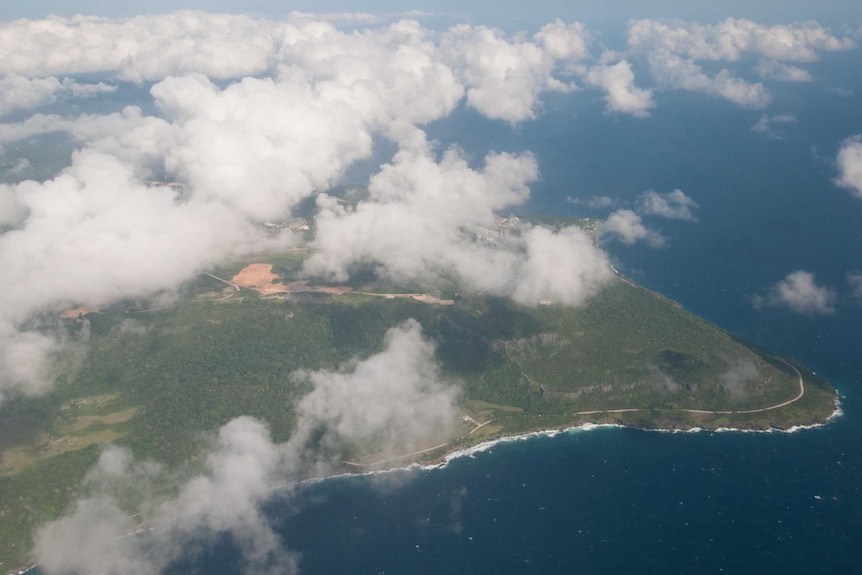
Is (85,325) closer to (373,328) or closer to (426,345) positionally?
(373,328)

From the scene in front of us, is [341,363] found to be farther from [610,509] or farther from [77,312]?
[77,312]

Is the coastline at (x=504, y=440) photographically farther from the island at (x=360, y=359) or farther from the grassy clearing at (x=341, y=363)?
the grassy clearing at (x=341, y=363)

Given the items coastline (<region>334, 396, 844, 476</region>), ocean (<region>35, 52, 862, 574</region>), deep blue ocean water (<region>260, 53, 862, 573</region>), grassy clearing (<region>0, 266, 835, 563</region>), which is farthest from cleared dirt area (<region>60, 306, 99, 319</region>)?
deep blue ocean water (<region>260, 53, 862, 573</region>)

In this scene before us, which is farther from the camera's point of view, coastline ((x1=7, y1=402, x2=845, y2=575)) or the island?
the island

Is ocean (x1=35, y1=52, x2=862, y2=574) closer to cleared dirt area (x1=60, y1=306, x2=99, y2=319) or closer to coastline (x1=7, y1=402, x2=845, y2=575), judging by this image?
coastline (x1=7, y1=402, x2=845, y2=575)

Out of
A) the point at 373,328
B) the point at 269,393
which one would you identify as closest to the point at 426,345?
the point at 373,328

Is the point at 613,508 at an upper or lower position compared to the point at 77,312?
lower

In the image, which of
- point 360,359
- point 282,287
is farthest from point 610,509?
point 282,287

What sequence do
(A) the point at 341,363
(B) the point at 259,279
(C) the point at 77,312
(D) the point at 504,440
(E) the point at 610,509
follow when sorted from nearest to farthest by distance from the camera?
(E) the point at 610,509 → (D) the point at 504,440 → (A) the point at 341,363 → (C) the point at 77,312 → (B) the point at 259,279
